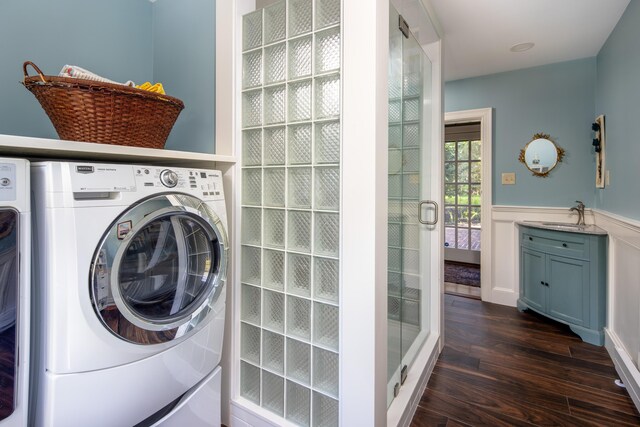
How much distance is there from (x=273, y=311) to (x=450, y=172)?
413cm

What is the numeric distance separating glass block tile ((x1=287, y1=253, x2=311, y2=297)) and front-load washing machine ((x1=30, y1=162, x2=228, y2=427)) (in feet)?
0.90

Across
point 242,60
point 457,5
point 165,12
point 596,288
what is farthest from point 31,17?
point 596,288

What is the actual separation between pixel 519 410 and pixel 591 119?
2635 millimetres

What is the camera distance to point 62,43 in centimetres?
162

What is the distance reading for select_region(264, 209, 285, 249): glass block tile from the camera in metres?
1.46

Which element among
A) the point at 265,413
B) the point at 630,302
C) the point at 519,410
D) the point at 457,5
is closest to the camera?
the point at 265,413

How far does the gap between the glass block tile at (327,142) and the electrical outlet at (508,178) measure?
2745 mm

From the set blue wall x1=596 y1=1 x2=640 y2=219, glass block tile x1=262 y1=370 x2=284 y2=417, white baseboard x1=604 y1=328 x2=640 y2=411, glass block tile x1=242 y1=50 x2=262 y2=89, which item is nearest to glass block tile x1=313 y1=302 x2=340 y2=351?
glass block tile x1=262 y1=370 x2=284 y2=417

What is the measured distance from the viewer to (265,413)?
4.84ft

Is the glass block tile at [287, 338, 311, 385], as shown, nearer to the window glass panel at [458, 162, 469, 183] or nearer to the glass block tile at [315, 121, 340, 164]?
the glass block tile at [315, 121, 340, 164]

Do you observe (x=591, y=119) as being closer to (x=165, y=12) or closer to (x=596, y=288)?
(x=596, y=288)

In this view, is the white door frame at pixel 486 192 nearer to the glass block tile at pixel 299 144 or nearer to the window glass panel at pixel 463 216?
the window glass panel at pixel 463 216

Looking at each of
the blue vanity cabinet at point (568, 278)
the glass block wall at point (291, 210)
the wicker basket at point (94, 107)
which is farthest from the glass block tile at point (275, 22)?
the blue vanity cabinet at point (568, 278)

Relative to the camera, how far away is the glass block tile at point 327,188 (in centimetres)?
131
